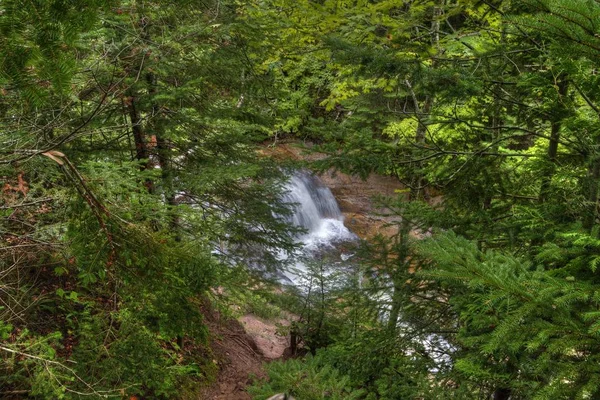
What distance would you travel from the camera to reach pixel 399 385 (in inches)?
177

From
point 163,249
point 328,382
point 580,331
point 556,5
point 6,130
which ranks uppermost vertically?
point 556,5

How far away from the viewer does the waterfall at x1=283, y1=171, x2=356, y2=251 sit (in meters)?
15.9

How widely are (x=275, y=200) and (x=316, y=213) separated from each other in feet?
29.2

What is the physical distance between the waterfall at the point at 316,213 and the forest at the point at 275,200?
661cm

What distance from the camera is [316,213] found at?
55.8 ft

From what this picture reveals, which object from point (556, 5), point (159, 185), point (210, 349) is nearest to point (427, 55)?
point (556, 5)

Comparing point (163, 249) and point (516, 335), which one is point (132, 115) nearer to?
point (163, 249)

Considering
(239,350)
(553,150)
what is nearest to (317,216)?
(239,350)

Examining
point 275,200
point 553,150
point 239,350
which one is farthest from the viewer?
point 239,350

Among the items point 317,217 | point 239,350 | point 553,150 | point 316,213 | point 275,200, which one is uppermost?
point 553,150

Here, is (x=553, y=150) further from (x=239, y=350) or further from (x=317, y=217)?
(x=317, y=217)

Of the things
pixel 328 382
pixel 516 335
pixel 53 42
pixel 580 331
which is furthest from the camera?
pixel 328 382

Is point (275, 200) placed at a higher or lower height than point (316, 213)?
higher

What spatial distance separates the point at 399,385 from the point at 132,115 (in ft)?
16.5
